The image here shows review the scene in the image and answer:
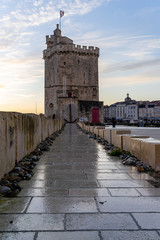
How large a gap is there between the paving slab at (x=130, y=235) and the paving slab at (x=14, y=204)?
97 centimetres

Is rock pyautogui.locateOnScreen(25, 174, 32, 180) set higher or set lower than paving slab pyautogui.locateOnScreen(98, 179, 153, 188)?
higher

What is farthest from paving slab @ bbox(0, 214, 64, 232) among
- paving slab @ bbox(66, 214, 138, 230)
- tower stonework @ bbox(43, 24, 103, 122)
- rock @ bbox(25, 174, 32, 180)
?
tower stonework @ bbox(43, 24, 103, 122)

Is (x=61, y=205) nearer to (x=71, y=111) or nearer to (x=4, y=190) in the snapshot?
(x=4, y=190)

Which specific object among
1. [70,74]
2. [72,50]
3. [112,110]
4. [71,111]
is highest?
[72,50]

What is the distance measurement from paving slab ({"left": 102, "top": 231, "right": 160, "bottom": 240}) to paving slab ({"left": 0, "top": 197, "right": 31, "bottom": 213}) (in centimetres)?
97

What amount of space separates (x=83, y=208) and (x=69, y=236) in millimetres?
663

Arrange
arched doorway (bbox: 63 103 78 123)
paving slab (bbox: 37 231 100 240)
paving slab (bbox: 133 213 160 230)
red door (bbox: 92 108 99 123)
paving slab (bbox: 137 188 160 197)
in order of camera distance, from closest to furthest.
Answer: paving slab (bbox: 37 231 100 240), paving slab (bbox: 133 213 160 230), paving slab (bbox: 137 188 160 197), arched doorway (bbox: 63 103 78 123), red door (bbox: 92 108 99 123)

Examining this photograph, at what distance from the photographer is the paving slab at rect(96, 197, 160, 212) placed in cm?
285

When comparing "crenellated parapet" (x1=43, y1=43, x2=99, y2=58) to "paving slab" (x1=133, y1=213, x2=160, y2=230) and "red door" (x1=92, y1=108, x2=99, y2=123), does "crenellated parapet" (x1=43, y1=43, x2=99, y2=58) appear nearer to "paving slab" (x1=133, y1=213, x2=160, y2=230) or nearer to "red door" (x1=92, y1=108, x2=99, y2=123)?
"red door" (x1=92, y1=108, x2=99, y2=123)

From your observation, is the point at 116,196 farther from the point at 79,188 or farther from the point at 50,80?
the point at 50,80

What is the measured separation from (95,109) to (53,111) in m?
8.82

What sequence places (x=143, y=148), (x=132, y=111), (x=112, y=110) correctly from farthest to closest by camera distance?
(x=112, y=110) → (x=132, y=111) → (x=143, y=148)

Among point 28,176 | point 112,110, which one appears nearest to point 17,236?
point 28,176

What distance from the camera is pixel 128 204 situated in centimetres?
301
